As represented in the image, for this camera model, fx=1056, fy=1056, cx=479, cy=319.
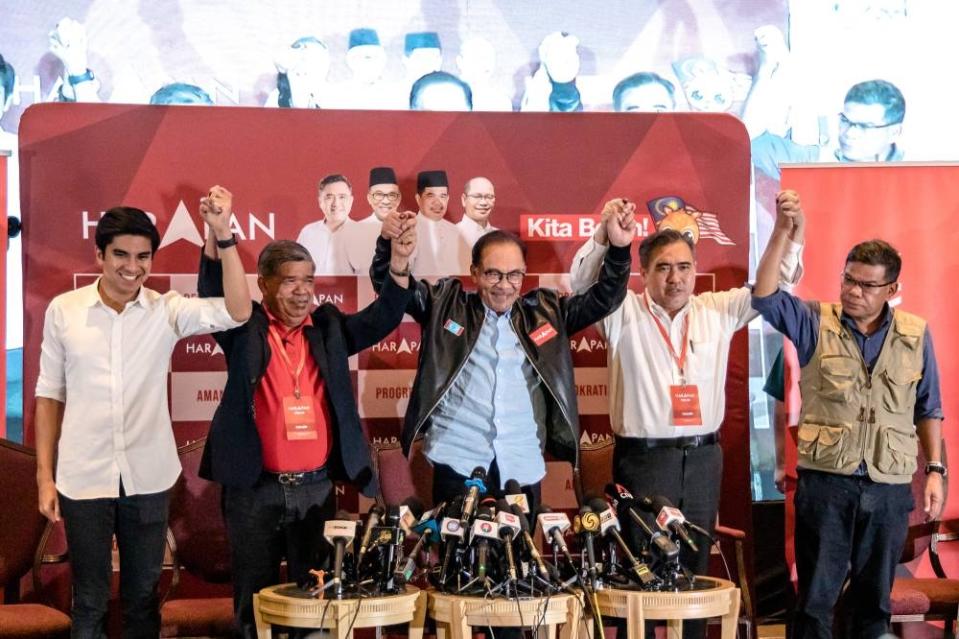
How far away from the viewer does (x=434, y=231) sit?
4.77m

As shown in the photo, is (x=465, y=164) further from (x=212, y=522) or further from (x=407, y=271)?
(x=212, y=522)

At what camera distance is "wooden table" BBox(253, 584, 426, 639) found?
10.6ft

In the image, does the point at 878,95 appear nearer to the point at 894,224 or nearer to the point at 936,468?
the point at 894,224

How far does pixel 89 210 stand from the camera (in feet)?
15.0

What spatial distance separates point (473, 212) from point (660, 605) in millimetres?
2095

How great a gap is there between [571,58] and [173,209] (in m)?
2.42

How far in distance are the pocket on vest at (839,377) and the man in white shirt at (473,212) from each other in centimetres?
158

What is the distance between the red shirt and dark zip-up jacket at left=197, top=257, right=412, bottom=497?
0.03m

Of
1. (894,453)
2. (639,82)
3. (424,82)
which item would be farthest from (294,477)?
(639,82)

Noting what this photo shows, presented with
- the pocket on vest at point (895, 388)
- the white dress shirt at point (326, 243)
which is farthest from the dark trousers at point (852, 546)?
the white dress shirt at point (326, 243)

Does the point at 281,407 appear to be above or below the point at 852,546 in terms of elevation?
above

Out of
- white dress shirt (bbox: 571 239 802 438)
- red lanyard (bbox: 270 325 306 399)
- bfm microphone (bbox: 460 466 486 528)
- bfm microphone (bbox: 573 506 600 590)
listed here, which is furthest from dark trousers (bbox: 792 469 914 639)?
red lanyard (bbox: 270 325 306 399)

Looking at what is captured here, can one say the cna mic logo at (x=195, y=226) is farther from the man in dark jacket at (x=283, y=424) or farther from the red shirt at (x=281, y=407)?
the red shirt at (x=281, y=407)

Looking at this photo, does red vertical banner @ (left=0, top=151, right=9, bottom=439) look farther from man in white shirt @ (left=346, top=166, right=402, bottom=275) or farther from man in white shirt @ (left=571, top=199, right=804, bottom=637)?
man in white shirt @ (left=571, top=199, right=804, bottom=637)
